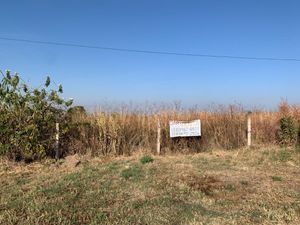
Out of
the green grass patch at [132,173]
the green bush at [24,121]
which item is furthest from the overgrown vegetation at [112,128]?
the green grass patch at [132,173]

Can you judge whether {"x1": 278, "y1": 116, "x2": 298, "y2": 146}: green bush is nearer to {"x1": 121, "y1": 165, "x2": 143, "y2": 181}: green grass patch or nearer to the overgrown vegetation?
the overgrown vegetation

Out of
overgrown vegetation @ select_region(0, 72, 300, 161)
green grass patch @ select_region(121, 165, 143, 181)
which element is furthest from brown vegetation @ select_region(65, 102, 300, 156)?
green grass patch @ select_region(121, 165, 143, 181)

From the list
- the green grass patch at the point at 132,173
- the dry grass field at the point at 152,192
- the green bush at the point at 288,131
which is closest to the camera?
the dry grass field at the point at 152,192

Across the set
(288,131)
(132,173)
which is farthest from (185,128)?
(132,173)

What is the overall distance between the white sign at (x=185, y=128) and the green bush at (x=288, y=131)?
11.2 feet

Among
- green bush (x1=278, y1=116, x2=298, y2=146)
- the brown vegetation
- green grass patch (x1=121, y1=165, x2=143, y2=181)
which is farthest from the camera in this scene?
green bush (x1=278, y1=116, x2=298, y2=146)

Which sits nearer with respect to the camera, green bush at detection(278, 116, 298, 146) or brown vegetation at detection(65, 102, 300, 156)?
brown vegetation at detection(65, 102, 300, 156)

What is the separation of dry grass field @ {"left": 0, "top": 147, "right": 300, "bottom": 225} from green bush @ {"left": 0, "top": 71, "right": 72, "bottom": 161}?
1.71ft

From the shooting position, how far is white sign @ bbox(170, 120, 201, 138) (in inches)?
516

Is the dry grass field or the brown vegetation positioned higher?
the brown vegetation

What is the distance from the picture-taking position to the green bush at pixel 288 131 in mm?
13992

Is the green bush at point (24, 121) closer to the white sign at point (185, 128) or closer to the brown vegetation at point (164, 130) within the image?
the brown vegetation at point (164, 130)

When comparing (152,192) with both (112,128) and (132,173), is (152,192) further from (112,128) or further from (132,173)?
(112,128)

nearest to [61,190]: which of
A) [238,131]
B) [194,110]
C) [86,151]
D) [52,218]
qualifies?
[52,218]
